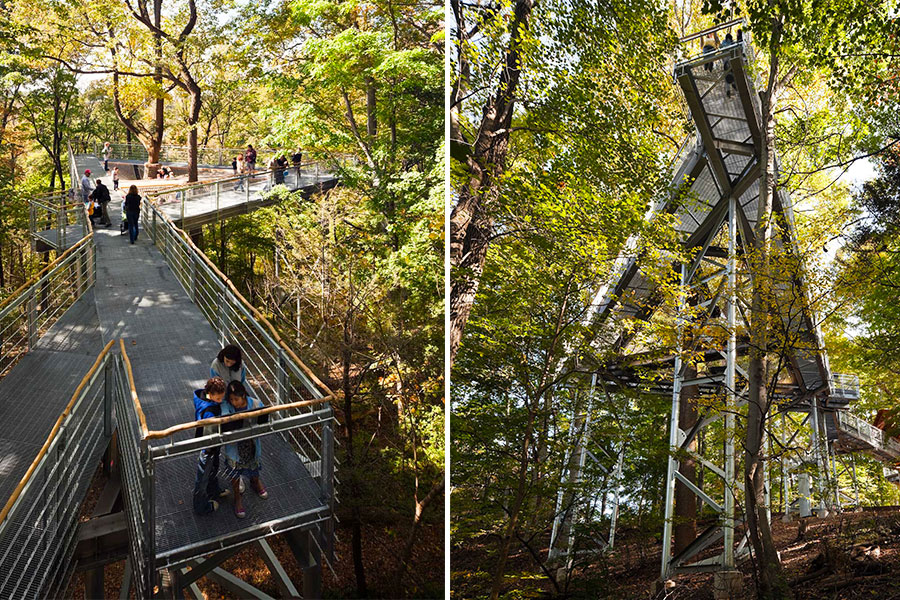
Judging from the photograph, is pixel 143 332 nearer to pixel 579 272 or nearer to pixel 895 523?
pixel 579 272

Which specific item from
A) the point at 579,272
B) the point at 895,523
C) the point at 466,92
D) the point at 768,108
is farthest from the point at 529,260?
the point at 895,523

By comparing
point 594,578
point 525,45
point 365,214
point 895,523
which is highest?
point 365,214

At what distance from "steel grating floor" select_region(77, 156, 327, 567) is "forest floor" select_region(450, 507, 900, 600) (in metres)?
1.32

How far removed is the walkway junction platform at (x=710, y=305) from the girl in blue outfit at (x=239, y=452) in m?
1.91

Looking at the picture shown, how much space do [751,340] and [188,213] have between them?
10.7 meters

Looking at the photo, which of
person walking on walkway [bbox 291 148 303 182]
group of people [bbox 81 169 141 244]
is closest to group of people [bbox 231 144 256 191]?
person walking on walkway [bbox 291 148 303 182]

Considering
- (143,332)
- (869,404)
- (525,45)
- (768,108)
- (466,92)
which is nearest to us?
(466,92)

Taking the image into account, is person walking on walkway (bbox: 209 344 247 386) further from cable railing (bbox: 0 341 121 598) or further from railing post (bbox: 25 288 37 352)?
railing post (bbox: 25 288 37 352)

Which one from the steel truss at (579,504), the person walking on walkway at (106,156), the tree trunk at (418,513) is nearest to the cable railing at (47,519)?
the steel truss at (579,504)

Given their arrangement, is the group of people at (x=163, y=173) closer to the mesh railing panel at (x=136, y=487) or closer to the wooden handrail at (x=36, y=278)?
the wooden handrail at (x=36, y=278)

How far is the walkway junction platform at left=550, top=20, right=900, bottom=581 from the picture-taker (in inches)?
138

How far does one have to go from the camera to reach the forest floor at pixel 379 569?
8.45 m

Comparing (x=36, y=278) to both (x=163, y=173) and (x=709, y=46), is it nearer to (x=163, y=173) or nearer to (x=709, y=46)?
(x=709, y=46)

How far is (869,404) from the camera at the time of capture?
14.8 feet
